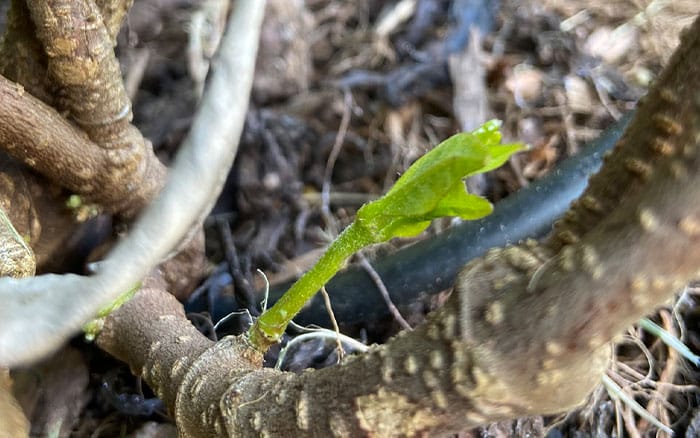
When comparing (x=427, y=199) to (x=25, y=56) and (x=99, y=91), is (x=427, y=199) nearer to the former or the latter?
(x=99, y=91)

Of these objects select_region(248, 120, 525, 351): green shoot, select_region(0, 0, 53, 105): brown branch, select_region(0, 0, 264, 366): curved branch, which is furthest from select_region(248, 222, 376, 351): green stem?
select_region(0, 0, 53, 105): brown branch

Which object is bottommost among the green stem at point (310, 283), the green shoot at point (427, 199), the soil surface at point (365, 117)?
the soil surface at point (365, 117)

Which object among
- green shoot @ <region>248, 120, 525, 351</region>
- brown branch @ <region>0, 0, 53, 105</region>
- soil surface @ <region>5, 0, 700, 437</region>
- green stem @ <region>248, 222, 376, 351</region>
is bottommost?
soil surface @ <region>5, 0, 700, 437</region>

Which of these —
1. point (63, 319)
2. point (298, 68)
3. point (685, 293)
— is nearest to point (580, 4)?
point (298, 68)

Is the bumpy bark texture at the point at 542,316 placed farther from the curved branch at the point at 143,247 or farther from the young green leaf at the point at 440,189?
the curved branch at the point at 143,247

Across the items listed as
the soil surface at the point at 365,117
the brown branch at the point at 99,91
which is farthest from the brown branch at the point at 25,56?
the soil surface at the point at 365,117

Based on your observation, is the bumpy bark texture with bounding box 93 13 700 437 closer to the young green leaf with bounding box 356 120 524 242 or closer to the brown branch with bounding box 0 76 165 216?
the young green leaf with bounding box 356 120 524 242
